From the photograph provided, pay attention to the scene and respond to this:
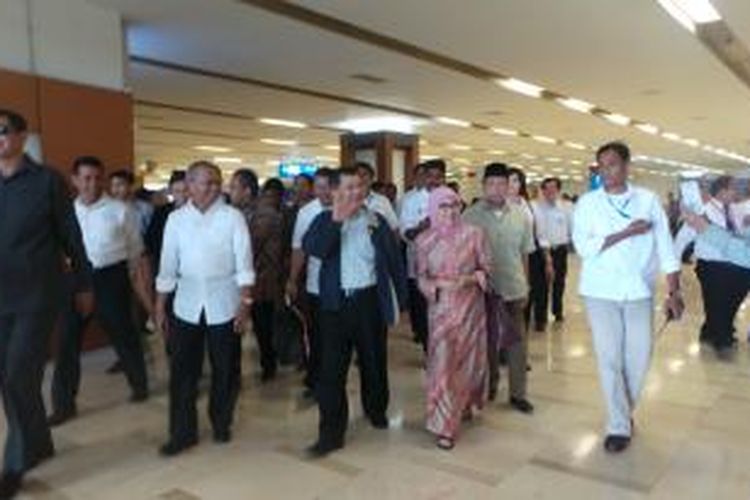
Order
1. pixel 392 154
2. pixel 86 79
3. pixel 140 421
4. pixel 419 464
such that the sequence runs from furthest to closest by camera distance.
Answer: pixel 392 154 → pixel 86 79 → pixel 140 421 → pixel 419 464

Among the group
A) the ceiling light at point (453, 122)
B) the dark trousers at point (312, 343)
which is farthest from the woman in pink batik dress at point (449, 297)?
the ceiling light at point (453, 122)

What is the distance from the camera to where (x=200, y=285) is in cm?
369

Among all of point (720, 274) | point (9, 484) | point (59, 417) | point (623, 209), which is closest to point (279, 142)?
point (720, 274)

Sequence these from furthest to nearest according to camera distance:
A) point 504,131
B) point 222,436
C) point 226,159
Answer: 1. point 226,159
2. point 504,131
3. point 222,436

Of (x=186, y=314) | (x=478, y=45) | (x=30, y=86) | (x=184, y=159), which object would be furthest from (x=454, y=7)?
(x=184, y=159)

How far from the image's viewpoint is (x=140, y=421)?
432cm

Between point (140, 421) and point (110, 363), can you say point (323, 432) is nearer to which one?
point (140, 421)

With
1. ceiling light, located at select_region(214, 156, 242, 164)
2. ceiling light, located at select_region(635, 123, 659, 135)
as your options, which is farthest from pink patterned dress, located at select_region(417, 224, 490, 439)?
ceiling light, located at select_region(214, 156, 242, 164)

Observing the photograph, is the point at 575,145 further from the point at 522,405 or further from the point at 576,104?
the point at 522,405

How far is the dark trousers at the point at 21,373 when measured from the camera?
320cm

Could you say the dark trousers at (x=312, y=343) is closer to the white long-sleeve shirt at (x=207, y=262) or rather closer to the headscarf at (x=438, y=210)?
the white long-sleeve shirt at (x=207, y=262)

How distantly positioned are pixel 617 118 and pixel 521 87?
4.44 metres

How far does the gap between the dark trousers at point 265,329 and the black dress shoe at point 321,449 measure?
5.21ft

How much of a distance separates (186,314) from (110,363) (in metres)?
2.38
